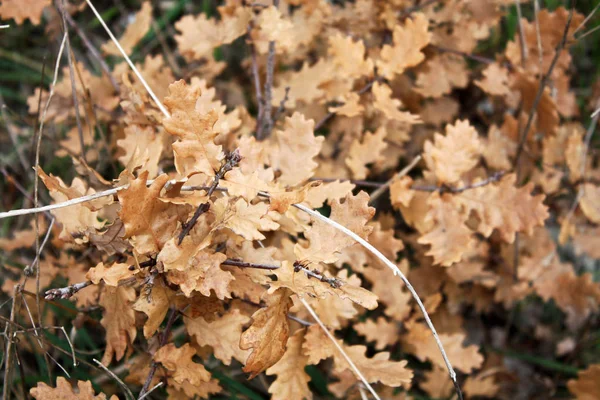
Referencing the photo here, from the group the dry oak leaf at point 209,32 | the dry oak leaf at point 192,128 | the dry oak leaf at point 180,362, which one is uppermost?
the dry oak leaf at point 209,32

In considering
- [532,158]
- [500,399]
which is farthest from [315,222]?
[500,399]

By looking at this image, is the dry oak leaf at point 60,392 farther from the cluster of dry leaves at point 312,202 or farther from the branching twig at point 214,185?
the branching twig at point 214,185

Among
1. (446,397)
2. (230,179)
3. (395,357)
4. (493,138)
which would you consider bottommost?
(446,397)

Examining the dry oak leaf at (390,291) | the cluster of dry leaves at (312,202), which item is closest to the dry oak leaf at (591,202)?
the cluster of dry leaves at (312,202)

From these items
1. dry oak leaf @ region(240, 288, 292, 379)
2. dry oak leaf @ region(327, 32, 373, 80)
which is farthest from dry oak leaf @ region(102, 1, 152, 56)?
dry oak leaf @ region(240, 288, 292, 379)

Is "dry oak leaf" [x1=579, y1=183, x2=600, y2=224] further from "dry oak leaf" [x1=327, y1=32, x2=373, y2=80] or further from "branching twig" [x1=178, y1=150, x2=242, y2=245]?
"branching twig" [x1=178, y1=150, x2=242, y2=245]

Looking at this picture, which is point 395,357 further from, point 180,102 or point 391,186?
point 180,102
